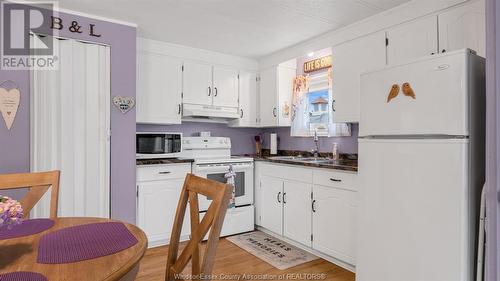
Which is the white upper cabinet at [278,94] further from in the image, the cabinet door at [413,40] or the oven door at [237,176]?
the cabinet door at [413,40]

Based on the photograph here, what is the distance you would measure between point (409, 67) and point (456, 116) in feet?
1.31

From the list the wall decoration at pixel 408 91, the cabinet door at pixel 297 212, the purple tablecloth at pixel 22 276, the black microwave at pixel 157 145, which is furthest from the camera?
the black microwave at pixel 157 145

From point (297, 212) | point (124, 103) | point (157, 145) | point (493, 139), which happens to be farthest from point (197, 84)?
point (493, 139)

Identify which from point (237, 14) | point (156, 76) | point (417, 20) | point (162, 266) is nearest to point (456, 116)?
point (417, 20)

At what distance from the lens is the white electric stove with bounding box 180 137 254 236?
133 inches

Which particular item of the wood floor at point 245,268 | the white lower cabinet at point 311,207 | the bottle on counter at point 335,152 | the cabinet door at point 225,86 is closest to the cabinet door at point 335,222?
the white lower cabinet at point 311,207

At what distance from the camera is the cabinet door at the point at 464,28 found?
2.08m

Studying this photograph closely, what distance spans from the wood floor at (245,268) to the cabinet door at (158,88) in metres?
1.44

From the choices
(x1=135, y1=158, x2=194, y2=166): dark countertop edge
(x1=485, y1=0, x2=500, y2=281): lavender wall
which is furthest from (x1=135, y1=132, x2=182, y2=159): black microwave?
(x1=485, y1=0, x2=500, y2=281): lavender wall

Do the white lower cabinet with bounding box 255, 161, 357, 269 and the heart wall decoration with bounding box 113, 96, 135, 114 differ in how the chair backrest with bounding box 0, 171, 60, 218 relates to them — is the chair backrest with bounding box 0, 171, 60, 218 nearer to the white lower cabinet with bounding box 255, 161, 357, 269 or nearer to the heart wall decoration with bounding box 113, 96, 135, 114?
the heart wall decoration with bounding box 113, 96, 135, 114

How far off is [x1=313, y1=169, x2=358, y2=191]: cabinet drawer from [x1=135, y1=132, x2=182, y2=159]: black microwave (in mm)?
1548

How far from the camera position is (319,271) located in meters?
2.64

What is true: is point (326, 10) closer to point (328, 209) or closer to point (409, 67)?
point (409, 67)

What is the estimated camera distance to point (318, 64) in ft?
12.1
